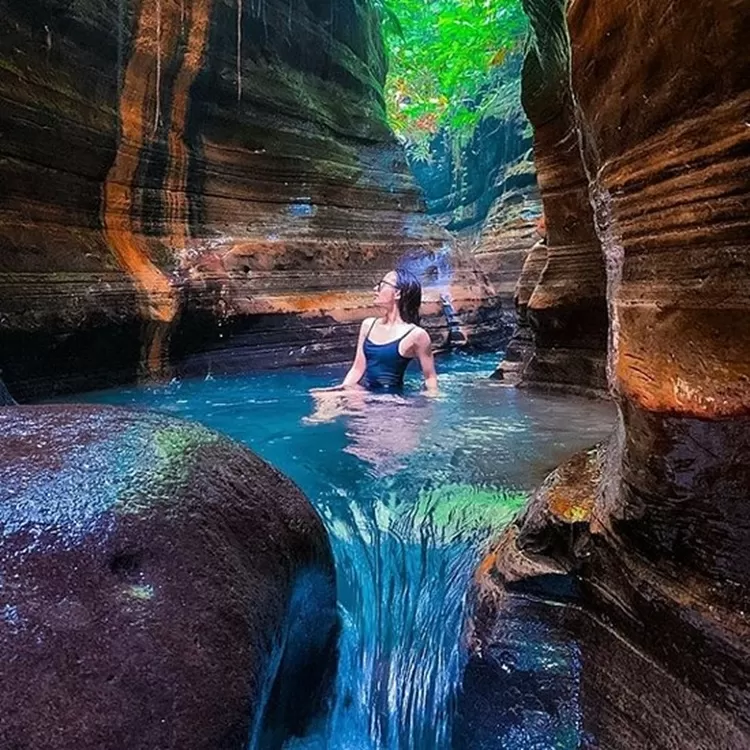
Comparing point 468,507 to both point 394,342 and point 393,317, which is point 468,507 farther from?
point 393,317

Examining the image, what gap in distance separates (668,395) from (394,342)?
4507 millimetres

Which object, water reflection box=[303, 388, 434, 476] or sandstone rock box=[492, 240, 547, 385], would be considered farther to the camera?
sandstone rock box=[492, 240, 547, 385]

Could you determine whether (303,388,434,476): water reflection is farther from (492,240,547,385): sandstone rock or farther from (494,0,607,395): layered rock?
(492,240,547,385): sandstone rock

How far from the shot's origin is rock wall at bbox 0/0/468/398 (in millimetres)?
6250

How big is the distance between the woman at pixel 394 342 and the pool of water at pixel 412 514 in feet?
0.78

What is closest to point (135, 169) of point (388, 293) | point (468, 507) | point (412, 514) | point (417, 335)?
point (388, 293)

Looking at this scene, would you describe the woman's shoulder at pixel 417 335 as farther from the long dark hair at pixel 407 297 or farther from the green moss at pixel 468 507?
the green moss at pixel 468 507

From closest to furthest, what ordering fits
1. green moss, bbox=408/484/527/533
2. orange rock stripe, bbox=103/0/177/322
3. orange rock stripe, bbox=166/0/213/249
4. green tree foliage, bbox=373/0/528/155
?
green moss, bbox=408/484/527/533 < orange rock stripe, bbox=103/0/177/322 < orange rock stripe, bbox=166/0/213/249 < green tree foliage, bbox=373/0/528/155

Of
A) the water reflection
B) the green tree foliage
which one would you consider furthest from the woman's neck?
the green tree foliage

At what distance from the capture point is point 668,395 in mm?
1534

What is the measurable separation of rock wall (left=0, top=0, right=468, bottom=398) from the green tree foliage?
4577 mm

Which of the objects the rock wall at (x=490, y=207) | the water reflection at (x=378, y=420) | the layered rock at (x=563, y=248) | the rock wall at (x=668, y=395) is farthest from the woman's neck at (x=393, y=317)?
the rock wall at (x=490, y=207)

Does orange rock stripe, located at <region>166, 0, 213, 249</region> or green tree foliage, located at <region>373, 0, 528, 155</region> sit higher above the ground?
green tree foliage, located at <region>373, 0, 528, 155</region>

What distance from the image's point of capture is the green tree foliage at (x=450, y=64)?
14438mm
